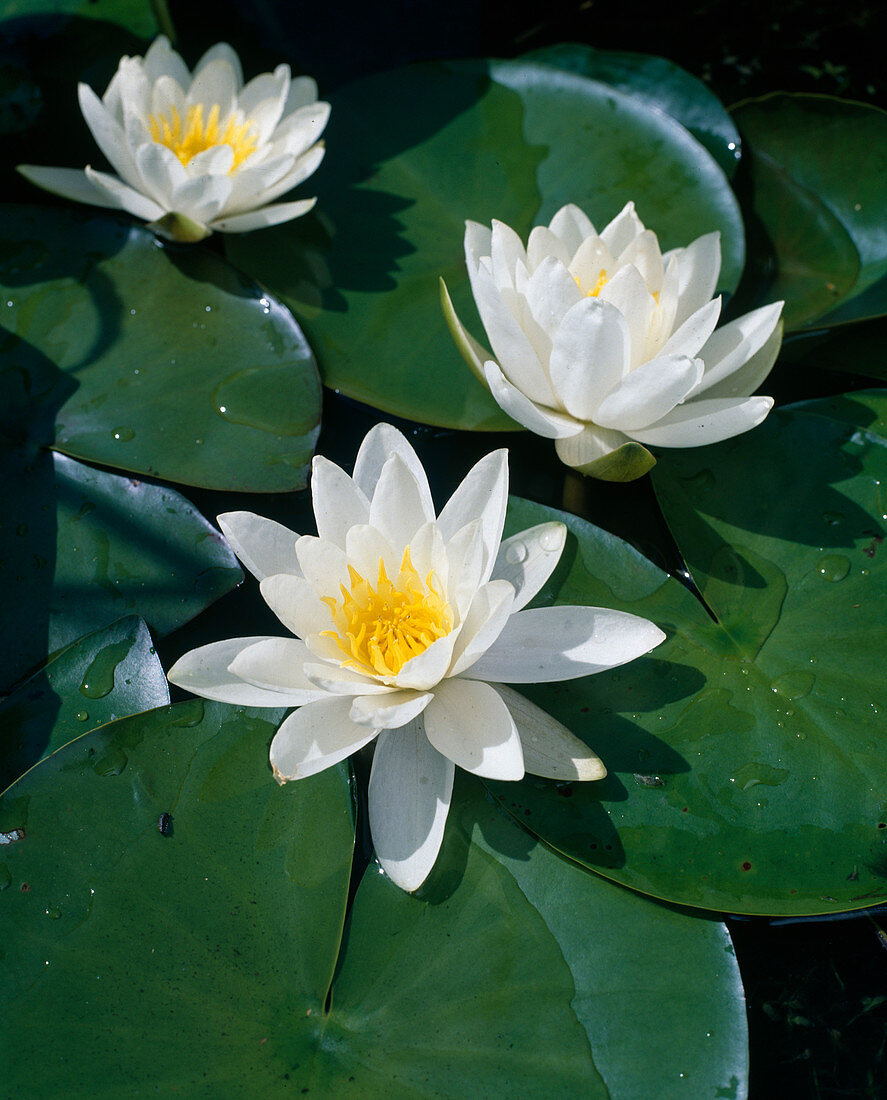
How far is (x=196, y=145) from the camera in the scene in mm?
2672

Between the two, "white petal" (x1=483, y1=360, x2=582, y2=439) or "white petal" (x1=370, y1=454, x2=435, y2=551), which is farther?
"white petal" (x1=483, y1=360, x2=582, y2=439)

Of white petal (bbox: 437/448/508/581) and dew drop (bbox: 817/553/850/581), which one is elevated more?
white petal (bbox: 437/448/508/581)

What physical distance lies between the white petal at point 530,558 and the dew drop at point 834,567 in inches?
29.3

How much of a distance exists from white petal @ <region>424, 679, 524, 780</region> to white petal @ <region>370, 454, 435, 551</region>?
0.34 meters

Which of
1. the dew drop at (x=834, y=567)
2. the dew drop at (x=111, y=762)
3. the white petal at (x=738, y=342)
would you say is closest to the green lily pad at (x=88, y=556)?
the dew drop at (x=111, y=762)

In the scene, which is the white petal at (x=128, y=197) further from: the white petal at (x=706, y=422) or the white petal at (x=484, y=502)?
the white petal at (x=706, y=422)

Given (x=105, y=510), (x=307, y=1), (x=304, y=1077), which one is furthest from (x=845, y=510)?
(x=307, y=1)

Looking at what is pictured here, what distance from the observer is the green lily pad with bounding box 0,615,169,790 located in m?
1.84

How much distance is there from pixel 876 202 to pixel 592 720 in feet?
7.63

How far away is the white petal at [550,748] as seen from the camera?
1.62 m

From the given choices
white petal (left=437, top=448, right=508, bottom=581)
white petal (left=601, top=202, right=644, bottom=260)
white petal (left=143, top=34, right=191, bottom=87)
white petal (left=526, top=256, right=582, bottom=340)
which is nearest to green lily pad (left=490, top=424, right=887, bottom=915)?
white petal (left=437, top=448, right=508, bottom=581)

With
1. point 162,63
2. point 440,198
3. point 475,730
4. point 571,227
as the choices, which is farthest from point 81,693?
point 162,63

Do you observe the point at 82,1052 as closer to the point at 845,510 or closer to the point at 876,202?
the point at 845,510

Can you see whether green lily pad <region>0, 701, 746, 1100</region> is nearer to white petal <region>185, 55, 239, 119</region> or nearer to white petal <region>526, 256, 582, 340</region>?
white petal <region>526, 256, 582, 340</region>
